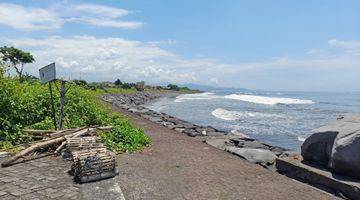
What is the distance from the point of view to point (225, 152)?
12984 millimetres

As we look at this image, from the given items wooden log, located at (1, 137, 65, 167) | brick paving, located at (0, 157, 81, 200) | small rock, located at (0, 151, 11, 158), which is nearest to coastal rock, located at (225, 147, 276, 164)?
brick paving, located at (0, 157, 81, 200)

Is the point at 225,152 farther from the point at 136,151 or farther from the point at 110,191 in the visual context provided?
the point at 110,191

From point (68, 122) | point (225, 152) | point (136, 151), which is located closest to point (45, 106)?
point (68, 122)

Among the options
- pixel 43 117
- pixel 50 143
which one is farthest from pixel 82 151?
pixel 43 117

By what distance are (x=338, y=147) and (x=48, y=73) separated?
9.10 meters

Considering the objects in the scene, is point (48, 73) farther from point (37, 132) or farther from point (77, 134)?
point (77, 134)

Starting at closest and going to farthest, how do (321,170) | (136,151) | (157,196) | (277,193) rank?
1. (157,196)
2. (277,193)
3. (321,170)
4. (136,151)

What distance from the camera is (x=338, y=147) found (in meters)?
8.75

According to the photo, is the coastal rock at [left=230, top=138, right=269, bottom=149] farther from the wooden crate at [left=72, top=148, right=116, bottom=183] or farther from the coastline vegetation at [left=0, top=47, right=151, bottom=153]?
the wooden crate at [left=72, top=148, right=116, bottom=183]

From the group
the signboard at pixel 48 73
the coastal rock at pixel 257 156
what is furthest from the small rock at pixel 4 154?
the coastal rock at pixel 257 156

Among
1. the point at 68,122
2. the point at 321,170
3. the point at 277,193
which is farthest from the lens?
the point at 68,122

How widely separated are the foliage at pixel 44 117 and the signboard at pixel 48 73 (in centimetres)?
158

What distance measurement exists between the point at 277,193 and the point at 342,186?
4.52ft

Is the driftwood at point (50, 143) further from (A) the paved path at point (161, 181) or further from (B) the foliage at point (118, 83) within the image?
(B) the foliage at point (118, 83)
